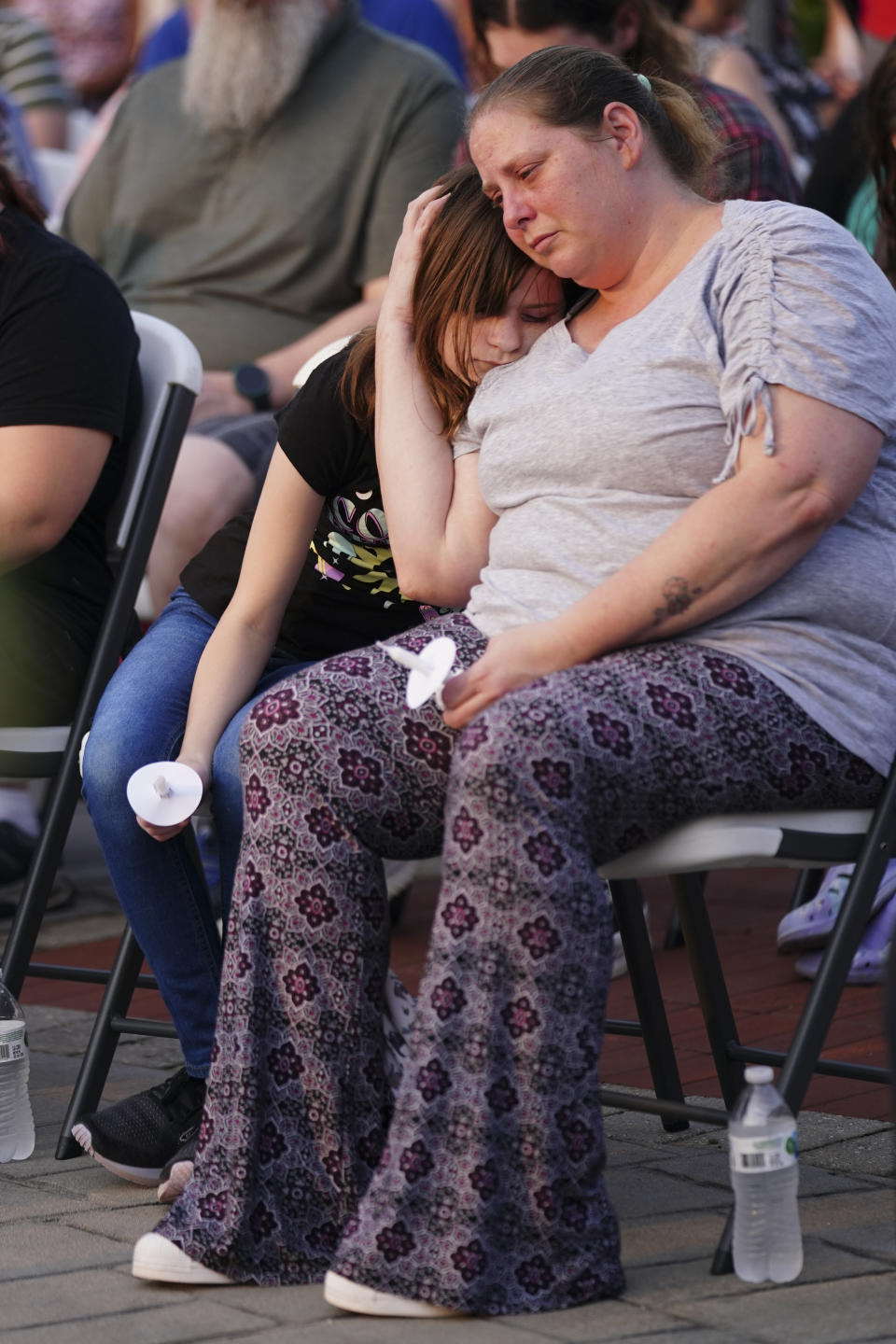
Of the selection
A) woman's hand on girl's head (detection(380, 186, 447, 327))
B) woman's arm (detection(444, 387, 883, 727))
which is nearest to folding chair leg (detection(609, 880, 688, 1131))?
woman's arm (detection(444, 387, 883, 727))

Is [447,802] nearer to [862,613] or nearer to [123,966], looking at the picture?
[862,613]

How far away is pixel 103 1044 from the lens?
8.87ft

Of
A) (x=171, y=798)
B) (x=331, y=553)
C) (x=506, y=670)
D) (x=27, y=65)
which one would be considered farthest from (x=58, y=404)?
(x=27, y=65)

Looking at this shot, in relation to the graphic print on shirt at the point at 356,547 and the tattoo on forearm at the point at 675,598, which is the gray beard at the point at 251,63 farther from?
the tattoo on forearm at the point at 675,598

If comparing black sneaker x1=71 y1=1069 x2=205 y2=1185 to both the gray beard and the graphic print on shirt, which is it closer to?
the graphic print on shirt

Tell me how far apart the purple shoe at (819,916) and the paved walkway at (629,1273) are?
2.67 ft

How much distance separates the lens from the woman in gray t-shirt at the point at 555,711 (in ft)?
6.34

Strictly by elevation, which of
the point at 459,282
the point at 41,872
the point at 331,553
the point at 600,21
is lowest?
the point at 41,872

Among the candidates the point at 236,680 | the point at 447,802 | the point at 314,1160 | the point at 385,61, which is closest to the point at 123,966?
the point at 236,680

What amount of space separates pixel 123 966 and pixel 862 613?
48.1 inches

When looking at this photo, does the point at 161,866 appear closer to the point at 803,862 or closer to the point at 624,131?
the point at 803,862

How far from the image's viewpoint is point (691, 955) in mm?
2504

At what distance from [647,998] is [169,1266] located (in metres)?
0.83

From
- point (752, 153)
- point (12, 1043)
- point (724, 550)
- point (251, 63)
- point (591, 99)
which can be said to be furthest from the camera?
point (251, 63)
